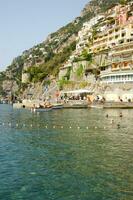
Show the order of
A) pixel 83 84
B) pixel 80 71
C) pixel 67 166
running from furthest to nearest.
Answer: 1. pixel 80 71
2. pixel 83 84
3. pixel 67 166

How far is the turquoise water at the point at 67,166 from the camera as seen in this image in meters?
22.7

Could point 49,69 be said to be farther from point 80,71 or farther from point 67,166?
point 67,166

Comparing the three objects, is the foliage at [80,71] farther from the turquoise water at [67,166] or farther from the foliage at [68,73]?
the turquoise water at [67,166]

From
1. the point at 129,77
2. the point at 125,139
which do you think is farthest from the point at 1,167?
the point at 129,77

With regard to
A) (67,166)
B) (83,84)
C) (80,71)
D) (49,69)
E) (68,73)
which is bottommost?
(67,166)

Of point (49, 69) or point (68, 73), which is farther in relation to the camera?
point (49, 69)

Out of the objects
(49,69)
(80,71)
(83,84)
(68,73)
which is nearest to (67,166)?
(83,84)

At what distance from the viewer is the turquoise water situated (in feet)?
74.3

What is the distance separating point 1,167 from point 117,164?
8179 mm

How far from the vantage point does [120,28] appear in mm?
131875

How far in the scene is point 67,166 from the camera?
94.1 feet

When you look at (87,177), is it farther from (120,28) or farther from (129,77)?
(120,28)

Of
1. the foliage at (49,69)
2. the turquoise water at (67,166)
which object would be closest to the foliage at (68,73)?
the foliage at (49,69)

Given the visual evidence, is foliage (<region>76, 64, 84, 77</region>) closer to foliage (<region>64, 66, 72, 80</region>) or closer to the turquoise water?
foliage (<region>64, 66, 72, 80</region>)
